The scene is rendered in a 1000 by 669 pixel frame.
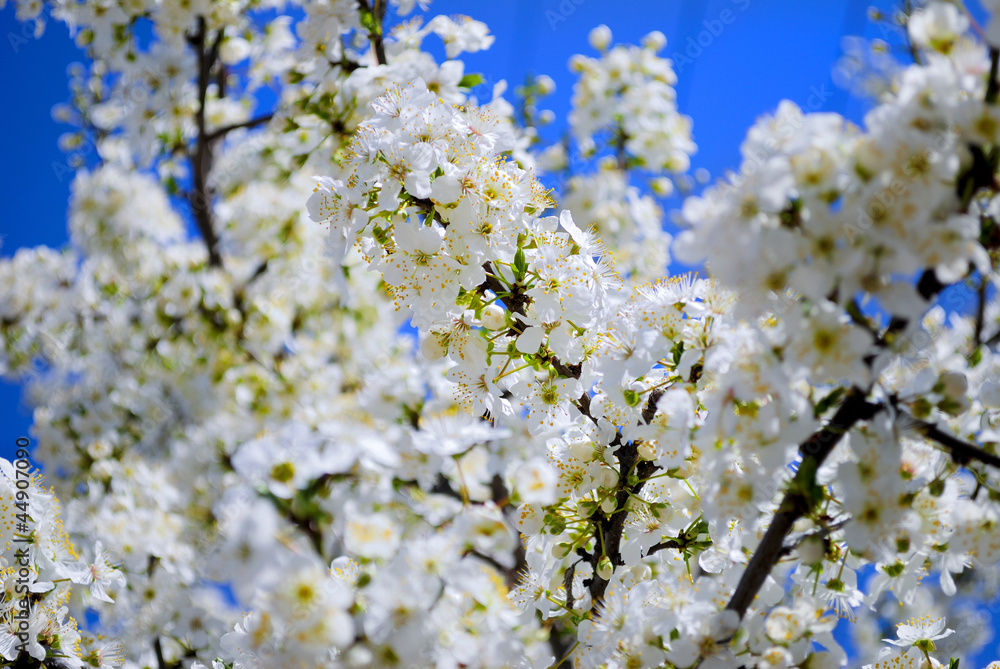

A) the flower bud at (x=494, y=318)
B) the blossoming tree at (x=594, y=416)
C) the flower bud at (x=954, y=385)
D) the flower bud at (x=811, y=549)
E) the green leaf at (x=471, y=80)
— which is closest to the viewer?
the blossoming tree at (x=594, y=416)

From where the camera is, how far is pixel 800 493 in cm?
110

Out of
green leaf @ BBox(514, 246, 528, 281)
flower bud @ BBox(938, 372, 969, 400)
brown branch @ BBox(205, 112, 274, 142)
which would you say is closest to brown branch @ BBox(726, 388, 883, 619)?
flower bud @ BBox(938, 372, 969, 400)

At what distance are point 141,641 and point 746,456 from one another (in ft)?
9.28

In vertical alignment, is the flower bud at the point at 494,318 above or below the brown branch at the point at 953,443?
above

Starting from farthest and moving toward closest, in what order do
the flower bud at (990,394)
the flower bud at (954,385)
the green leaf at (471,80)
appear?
1. the green leaf at (471,80)
2. the flower bud at (990,394)
3. the flower bud at (954,385)

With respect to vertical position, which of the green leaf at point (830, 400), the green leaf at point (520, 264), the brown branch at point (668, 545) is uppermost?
the green leaf at point (520, 264)

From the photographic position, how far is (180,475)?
470 cm

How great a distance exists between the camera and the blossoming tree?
2.97ft

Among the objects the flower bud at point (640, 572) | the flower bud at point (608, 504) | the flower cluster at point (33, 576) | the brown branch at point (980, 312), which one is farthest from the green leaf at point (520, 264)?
the flower cluster at point (33, 576)

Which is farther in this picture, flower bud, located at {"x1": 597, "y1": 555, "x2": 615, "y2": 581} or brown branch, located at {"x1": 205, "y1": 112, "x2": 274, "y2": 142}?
brown branch, located at {"x1": 205, "y1": 112, "x2": 274, "y2": 142}

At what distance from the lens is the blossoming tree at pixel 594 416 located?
0.91 m

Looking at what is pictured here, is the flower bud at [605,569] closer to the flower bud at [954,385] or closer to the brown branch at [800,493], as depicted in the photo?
the brown branch at [800,493]

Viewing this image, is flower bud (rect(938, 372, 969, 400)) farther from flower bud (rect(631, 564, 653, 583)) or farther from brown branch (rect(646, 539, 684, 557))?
flower bud (rect(631, 564, 653, 583))

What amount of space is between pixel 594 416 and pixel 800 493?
67cm
